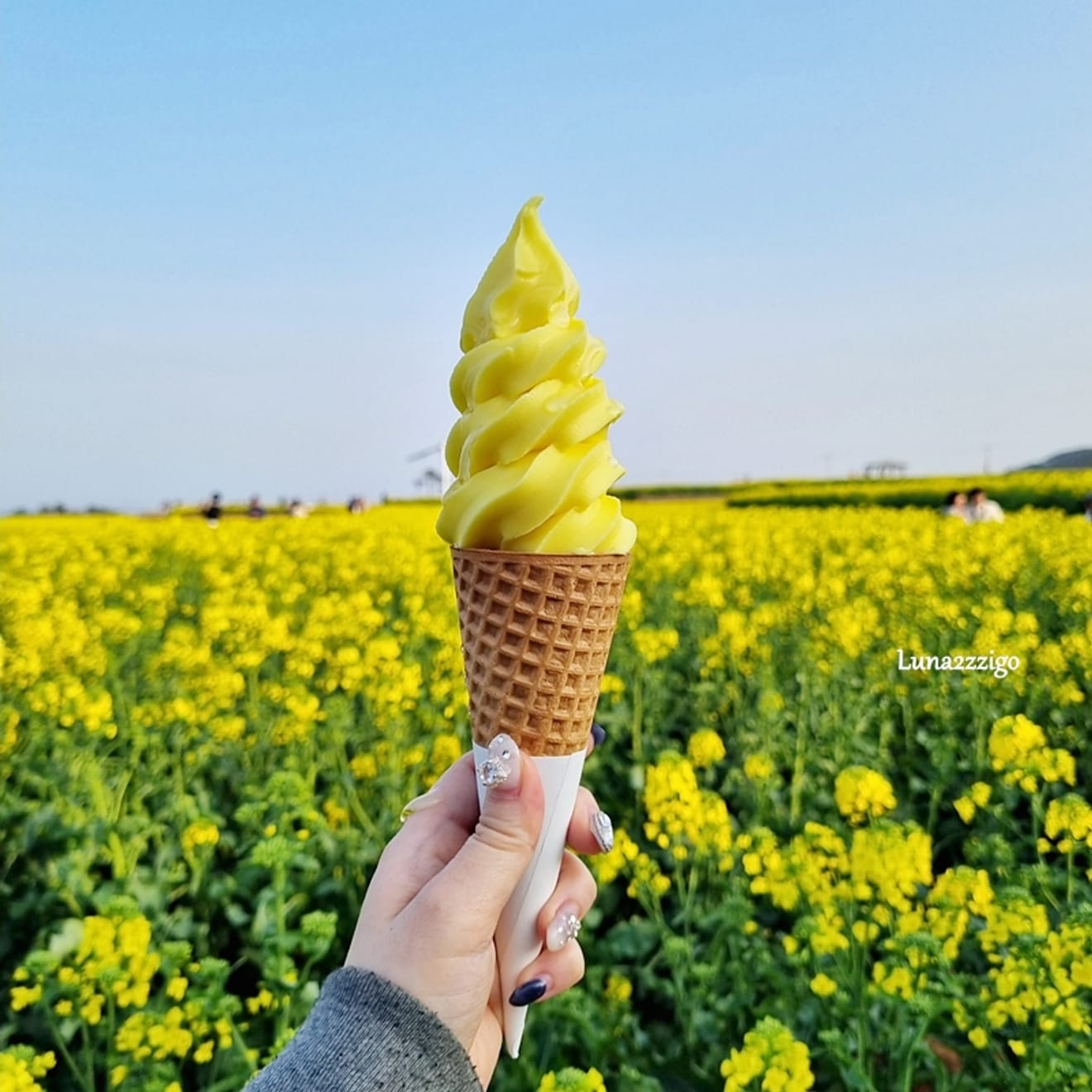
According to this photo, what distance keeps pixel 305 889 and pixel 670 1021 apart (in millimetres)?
1212

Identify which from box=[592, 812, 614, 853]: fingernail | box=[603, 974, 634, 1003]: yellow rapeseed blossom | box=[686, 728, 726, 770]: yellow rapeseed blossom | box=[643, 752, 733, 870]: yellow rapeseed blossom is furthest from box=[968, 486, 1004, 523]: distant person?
box=[592, 812, 614, 853]: fingernail

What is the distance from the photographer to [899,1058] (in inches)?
80.8

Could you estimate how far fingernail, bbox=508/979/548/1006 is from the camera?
1.51 metres

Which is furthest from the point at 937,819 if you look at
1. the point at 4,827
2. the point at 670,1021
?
the point at 4,827

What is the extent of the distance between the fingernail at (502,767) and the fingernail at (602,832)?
0.31 metres

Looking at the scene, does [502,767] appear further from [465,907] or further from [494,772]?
[465,907]

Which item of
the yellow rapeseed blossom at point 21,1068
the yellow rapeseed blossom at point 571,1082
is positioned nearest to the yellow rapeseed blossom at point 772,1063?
the yellow rapeseed blossom at point 571,1082

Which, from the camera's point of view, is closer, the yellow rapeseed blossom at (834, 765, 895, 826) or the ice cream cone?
→ the ice cream cone

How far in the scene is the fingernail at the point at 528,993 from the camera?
1513 mm

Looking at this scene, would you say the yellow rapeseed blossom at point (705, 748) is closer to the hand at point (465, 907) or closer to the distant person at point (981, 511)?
the hand at point (465, 907)

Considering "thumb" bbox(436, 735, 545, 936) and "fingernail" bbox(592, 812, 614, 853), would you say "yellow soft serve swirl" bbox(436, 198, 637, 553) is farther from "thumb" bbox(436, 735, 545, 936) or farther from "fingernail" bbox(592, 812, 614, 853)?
"fingernail" bbox(592, 812, 614, 853)

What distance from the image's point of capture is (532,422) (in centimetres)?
154

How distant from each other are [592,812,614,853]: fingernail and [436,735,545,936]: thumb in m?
0.25

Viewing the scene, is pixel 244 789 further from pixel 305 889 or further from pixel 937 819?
pixel 937 819
